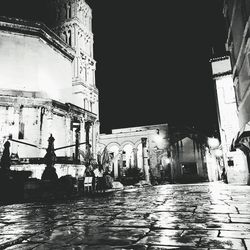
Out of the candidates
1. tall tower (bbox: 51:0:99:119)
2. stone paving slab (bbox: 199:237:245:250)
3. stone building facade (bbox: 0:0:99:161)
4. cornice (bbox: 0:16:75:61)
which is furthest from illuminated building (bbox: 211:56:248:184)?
cornice (bbox: 0:16:75:61)

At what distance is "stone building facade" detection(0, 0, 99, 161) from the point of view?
26.8 meters

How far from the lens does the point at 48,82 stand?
3306 cm

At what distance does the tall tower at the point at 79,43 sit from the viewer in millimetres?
38716

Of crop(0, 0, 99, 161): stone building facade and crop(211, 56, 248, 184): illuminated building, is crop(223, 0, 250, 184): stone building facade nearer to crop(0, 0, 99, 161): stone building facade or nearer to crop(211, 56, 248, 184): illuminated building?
crop(211, 56, 248, 184): illuminated building

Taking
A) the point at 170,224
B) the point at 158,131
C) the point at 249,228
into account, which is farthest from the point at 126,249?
the point at 158,131

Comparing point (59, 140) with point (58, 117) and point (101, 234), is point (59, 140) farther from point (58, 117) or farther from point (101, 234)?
point (101, 234)

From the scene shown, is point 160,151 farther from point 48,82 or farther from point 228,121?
point 48,82

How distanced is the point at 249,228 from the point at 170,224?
115 centimetres

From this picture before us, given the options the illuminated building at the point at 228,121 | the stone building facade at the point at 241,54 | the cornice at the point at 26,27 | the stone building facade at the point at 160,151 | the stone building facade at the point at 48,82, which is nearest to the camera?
the stone building facade at the point at 241,54

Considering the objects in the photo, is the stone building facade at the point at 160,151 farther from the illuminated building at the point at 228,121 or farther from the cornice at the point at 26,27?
the cornice at the point at 26,27

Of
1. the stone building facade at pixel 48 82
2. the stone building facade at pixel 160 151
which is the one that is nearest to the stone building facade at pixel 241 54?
the stone building facade at pixel 48 82

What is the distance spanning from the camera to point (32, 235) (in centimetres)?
342

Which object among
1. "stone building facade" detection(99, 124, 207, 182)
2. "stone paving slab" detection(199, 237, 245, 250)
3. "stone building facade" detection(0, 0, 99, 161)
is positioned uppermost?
"stone building facade" detection(0, 0, 99, 161)

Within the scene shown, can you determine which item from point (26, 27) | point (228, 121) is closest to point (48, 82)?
point (26, 27)
